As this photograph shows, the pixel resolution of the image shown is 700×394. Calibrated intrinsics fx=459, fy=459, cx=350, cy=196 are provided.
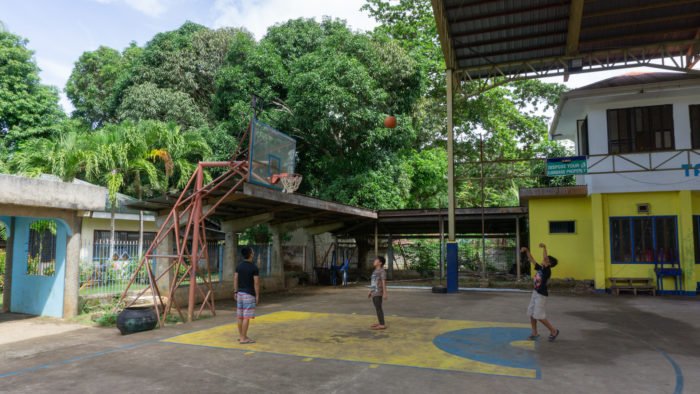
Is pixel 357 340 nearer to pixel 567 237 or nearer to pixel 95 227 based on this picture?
pixel 567 237

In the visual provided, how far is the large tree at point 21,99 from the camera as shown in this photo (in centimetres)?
2258

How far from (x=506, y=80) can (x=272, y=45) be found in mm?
11886

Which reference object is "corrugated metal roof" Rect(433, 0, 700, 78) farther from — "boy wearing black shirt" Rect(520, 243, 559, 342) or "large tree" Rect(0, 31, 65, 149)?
"large tree" Rect(0, 31, 65, 149)

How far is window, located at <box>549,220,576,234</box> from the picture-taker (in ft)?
59.4

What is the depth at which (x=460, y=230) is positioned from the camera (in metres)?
24.2

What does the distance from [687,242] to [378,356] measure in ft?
45.5

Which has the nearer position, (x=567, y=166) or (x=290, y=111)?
(x=567, y=166)

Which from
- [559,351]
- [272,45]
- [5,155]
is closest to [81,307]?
[559,351]

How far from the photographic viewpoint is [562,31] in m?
16.3

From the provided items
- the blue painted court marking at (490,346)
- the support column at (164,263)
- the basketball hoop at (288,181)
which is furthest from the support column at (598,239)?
the support column at (164,263)

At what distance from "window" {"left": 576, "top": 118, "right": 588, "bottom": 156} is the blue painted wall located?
1800 centimetres

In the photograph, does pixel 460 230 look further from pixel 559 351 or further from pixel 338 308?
pixel 559 351

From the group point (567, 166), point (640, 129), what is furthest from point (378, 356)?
point (640, 129)

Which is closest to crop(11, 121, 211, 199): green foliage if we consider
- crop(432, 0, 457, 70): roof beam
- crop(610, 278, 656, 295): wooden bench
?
crop(432, 0, 457, 70): roof beam
